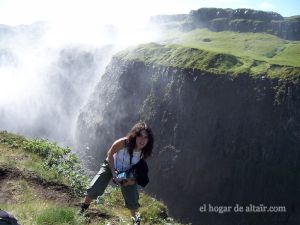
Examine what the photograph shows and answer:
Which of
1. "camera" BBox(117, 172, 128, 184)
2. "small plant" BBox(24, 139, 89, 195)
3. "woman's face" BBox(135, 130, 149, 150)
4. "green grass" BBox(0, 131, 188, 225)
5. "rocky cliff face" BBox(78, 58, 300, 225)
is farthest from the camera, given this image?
"rocky cliff face" BBox(78, 58, 300, 225)

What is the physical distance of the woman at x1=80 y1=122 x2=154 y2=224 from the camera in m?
10.1

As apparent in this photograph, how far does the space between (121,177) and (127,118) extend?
97460 millimetres

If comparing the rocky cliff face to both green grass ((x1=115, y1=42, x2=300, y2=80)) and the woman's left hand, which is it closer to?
green grass ((x1=115, y1=42, x2=300, y2=80))

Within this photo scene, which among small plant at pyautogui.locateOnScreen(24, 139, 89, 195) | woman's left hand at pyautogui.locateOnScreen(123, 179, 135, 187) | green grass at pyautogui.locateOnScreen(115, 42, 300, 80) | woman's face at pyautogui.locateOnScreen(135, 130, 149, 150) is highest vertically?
woman's face at pyautogui.locateOnScreen(135, 130, 149, 150)

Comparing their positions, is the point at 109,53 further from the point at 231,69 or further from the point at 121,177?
the point at 121,177

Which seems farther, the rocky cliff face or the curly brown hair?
the rocky cliff face

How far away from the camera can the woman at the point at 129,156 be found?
10055mm

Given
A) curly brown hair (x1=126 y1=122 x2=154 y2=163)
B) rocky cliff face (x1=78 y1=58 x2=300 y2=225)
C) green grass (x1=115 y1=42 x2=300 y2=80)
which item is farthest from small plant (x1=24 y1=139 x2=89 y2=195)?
green grass (x1=115 y1=42 x2=300 y2=80)

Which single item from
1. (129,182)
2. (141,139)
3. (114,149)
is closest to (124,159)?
(114,149)

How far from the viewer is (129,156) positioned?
10281 millimetres

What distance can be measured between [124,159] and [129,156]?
141 millimetres

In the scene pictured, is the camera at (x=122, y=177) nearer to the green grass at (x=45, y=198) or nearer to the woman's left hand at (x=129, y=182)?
the woman's left hand at (x=129, y=182)

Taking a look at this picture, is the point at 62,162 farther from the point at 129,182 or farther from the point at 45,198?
the point at 129,182

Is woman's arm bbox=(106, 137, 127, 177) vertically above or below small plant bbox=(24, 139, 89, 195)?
above
